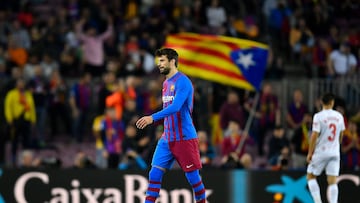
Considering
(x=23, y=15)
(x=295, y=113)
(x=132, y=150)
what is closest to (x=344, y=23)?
(x=295, y=113)

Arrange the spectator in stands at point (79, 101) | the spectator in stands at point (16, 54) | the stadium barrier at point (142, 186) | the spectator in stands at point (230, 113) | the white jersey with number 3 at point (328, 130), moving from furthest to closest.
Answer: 1. the spectator in stands at point (16, 54)
2. the spectator in stands at point (79, 101)
3. the spectator in stands at point (230, 113)
4. the stadium barrier at point (142, 186)
5. the white jersey with number 3 at point (328, 130)

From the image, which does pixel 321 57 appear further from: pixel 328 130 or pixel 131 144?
pixel 328 130

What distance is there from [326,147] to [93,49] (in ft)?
31.8

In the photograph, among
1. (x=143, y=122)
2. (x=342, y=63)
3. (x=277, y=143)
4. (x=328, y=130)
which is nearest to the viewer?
(x=143, y=122)

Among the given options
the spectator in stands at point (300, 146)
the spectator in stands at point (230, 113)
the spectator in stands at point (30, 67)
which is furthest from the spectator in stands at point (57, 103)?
the spectator in stands at point (300, 146)

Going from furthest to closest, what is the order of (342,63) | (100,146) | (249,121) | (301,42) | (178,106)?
1. (301,42)
2. (342,63)
3. (249,121)
4. (100,146)
5. (178,106)

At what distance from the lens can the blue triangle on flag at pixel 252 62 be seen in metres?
22.2

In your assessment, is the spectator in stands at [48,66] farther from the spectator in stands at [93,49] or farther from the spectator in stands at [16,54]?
the spectator in stands at [93,49]

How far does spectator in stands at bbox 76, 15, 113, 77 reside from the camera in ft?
84.9

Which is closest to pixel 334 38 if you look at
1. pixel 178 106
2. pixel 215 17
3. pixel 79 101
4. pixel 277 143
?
pixel 215 17

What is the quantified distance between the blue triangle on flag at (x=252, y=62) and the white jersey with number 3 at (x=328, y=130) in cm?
499

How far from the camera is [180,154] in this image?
15094 millimetres

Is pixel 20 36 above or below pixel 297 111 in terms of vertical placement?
above

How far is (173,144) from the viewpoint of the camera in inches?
595
